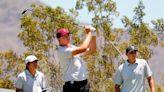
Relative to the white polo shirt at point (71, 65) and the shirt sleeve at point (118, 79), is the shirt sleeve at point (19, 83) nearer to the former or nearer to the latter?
the white polo shirt at point (71, 65)

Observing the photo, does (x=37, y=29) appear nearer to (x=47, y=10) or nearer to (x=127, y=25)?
(x=47, y=10)

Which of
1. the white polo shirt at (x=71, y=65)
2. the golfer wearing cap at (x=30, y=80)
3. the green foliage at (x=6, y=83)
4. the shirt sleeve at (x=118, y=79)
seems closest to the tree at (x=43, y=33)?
the green foliage at (x=6, y=83)

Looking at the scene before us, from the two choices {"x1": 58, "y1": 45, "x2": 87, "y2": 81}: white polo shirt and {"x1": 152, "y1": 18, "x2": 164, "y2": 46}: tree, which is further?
{"x1": 152, "y1": 18, "x2": 164, "y2": 46}: tree

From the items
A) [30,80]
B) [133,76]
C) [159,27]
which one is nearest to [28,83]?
[30,80]

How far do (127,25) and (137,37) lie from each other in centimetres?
130

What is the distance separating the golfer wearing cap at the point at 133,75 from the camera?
7.06 m

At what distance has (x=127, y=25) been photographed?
33.1 meters

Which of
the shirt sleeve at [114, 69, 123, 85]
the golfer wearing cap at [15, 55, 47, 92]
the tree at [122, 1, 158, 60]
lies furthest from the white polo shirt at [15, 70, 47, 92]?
the tree at [122, 1, 158, 60]

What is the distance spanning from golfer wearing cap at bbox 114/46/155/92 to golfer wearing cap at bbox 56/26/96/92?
3.06 ft

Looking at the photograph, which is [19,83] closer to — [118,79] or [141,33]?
[118,79]

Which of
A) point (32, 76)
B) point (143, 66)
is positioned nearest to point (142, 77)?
point (143, 66)

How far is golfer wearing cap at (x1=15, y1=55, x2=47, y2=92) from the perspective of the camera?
7.27 metres

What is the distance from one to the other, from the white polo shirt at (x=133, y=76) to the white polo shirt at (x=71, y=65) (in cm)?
99

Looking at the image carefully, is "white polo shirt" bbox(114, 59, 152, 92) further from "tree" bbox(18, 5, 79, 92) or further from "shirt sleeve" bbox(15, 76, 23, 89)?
"tree" bbox(18, 5, 79, 92)
